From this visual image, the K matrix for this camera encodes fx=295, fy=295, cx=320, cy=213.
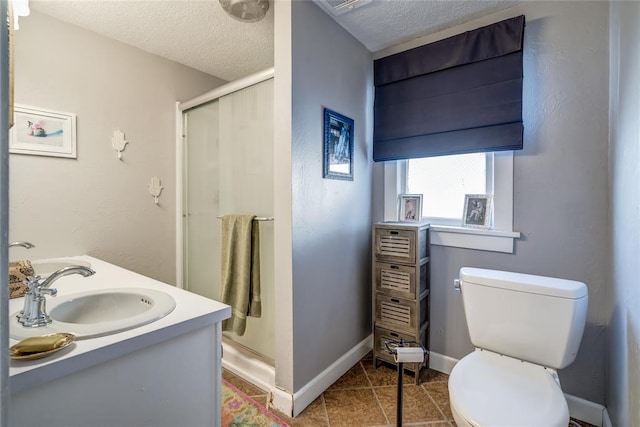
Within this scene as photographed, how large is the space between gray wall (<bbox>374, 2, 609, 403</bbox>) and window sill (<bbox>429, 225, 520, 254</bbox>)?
5 cm

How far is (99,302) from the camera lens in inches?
44.8

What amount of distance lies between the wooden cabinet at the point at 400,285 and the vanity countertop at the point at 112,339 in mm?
1202

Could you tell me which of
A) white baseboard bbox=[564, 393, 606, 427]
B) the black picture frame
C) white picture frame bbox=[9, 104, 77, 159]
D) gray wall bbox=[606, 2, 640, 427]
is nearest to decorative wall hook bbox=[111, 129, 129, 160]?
white picture frame bbox=[9, 104, 77, 159]

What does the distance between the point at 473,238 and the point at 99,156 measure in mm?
2453

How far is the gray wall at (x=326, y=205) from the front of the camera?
5.15ft

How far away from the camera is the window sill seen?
1.71m

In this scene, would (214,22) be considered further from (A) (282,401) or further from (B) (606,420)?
(B) (606,420)

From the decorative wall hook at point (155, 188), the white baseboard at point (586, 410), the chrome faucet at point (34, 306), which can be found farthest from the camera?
the decorative wall hook at point (155, 188)

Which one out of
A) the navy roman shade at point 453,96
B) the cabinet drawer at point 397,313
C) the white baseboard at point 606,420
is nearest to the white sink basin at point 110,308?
the cabinet drawer at point 397,313

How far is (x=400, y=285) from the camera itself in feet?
6.17

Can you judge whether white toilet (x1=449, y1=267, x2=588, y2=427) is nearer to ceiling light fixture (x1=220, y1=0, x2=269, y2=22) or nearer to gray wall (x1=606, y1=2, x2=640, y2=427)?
gray wall (x1=606, y1=2, x2=640, y2=427)

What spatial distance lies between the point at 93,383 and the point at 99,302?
1.73 feet

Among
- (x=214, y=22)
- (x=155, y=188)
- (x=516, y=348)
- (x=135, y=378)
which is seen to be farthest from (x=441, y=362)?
(x=214, y=22)

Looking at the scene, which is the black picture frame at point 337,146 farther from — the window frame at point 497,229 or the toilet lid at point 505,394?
the toilet lid at point 505,394
